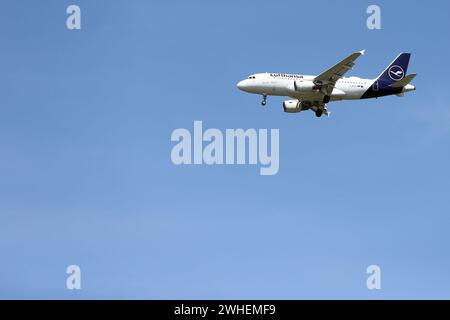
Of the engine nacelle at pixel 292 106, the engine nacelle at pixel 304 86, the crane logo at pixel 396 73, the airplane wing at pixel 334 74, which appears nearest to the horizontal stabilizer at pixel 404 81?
the crane logo at pixel 396 73

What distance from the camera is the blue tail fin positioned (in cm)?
12244

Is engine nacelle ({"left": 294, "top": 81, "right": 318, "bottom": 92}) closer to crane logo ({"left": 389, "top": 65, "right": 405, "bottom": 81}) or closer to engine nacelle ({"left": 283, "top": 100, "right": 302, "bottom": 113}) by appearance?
engine nacelle ({"left": 283, "top": 100, "right": 302, "bottom": 113})

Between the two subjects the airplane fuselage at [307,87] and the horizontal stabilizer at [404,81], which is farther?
the airplane fuselage at [307,87]

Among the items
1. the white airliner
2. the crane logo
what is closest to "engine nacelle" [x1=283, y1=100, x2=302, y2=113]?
the white airliner

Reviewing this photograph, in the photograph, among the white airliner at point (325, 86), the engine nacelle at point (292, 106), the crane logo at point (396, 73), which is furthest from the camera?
the engine nacelle at point (292, 106)

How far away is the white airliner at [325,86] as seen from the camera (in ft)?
387

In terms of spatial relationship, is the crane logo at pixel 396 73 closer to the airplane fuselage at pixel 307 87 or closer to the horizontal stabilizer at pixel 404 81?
the airplane fuselage at pixel 307 87
